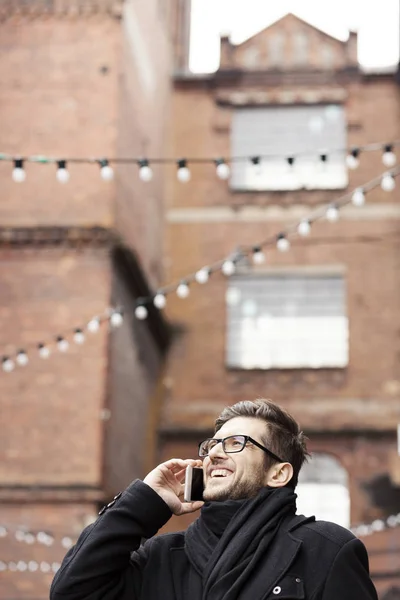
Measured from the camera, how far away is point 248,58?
19.7m

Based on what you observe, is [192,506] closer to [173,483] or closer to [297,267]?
[173,483]

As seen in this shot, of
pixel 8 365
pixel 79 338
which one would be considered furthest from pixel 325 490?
pixel 8 365

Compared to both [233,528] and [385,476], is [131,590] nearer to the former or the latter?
[233,528]

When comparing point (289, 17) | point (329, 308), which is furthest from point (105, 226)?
point (289, 17)

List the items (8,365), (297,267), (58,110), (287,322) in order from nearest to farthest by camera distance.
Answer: (8,365) → (58,110) → (287,322) → (297,267)

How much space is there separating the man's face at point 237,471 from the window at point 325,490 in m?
14.1

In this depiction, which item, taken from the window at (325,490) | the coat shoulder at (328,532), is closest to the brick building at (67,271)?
the window at (325,490)

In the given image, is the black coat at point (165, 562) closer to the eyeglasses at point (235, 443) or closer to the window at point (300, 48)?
the eyeglasses at point (235, 443)

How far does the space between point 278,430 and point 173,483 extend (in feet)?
1.09

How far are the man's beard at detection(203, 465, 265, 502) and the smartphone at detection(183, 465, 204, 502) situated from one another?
2.1 inches

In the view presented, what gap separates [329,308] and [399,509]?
3.43 meters

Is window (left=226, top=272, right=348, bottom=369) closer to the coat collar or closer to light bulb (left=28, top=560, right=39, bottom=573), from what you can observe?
light bulb (left=28, top=560, right=39, bottom=573)

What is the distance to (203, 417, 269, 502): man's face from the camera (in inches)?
112

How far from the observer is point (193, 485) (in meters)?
2.94
